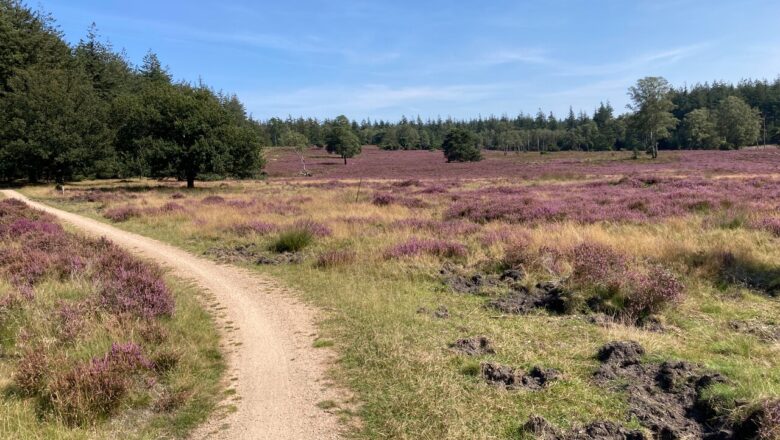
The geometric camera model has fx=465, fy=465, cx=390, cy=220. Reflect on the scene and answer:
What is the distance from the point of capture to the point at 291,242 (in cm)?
1385

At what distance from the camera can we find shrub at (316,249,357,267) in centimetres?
1144

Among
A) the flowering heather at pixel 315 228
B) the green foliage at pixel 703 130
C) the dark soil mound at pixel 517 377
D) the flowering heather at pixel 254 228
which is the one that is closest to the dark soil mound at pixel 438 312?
the dark soil mound at pixel 517 377

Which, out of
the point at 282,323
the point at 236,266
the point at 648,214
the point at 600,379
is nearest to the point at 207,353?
the point at 282,323

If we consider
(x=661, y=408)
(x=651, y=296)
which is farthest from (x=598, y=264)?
(x=661, y=408)

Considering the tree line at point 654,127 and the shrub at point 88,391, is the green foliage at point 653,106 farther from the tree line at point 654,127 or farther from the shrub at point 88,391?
the shrub at point 88,391

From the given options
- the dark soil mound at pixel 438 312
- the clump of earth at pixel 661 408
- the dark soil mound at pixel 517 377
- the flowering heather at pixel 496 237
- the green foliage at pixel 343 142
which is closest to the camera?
the clump of earth at pixel 661 408

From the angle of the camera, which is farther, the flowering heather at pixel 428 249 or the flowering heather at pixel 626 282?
the flowering heather at pixel 428 249

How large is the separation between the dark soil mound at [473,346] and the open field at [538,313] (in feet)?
0.09

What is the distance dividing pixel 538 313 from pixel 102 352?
6.40 metres

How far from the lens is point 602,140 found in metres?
132

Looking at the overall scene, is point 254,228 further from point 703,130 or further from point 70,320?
point 703,130

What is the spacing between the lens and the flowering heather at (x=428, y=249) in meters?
11.8

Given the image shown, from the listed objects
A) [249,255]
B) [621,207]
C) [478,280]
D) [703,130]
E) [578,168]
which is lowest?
[478,280]

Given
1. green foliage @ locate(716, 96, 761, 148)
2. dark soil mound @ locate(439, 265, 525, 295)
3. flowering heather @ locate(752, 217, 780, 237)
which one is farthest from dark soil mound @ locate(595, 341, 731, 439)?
green foliage @ locate(716, 96, 761, 148)
